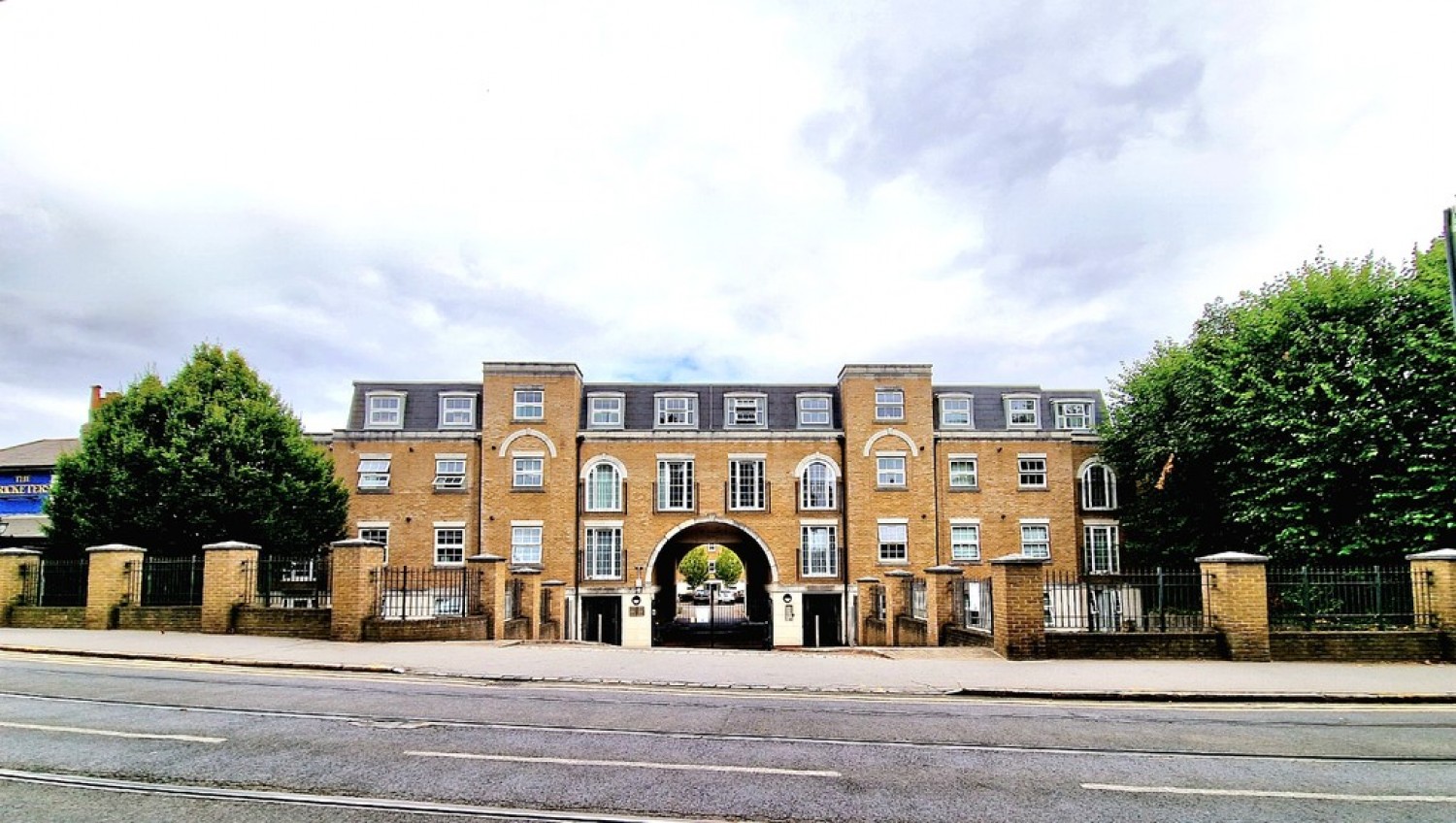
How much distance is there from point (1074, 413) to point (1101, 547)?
19.6 ft

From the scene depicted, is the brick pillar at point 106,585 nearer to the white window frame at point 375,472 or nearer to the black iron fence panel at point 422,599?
the black iron fence panel at point 422,599

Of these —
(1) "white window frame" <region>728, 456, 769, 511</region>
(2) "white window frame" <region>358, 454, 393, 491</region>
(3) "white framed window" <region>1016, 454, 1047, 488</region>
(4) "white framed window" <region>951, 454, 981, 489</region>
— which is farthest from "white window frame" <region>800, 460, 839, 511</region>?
(2) "white window frame" <region>358, 454, 393, 491</region>

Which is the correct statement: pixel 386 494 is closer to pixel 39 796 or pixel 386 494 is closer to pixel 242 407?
pixel 242 407

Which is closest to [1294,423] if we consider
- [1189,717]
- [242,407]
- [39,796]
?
[1189,717]

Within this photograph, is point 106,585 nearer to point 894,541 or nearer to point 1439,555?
point 894,541

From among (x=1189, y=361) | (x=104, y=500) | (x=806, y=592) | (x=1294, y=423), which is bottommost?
(x=806, y=592)

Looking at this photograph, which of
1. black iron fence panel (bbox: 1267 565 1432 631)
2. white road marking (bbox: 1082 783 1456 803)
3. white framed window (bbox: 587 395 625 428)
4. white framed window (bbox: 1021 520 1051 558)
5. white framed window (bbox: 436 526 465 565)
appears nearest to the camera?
white road marking (bbox: 1082 783 1456 803)

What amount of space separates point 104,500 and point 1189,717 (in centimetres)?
2765

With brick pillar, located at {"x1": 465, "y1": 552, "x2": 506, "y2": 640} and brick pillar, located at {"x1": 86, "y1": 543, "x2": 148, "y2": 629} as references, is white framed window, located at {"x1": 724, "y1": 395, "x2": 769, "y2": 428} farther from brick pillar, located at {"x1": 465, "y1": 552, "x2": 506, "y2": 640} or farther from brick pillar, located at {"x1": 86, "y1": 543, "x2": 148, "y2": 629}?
brick pillar, located at {"x1": 86, "y1": 543, "x2": 148, "y2": 629}

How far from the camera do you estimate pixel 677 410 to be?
37.5 m

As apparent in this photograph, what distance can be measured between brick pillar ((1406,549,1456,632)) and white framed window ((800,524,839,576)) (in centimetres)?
2079

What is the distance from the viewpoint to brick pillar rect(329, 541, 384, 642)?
1759 cm

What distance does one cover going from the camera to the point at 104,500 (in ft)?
83.6

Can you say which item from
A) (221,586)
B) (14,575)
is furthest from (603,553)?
(14,575)
